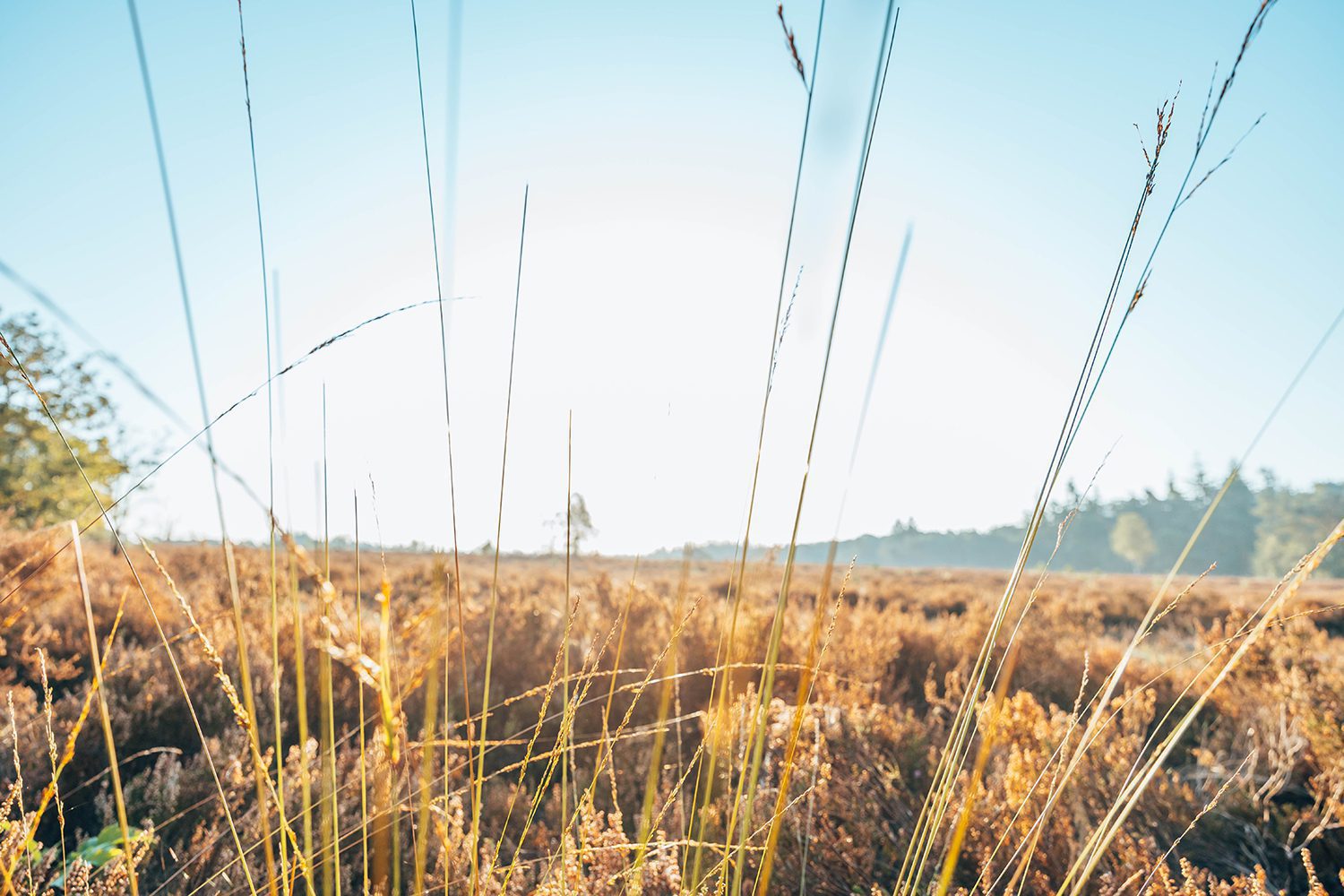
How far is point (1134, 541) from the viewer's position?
259 ft

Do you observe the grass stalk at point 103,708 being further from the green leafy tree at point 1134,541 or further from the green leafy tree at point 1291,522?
the green leafy tree at point 1134,541

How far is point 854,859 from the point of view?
224 cm

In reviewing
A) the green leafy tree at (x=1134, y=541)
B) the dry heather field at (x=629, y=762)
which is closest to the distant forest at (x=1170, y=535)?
the green leafy tree at (x=1134, y=541)

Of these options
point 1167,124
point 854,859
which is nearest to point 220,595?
point 854,859

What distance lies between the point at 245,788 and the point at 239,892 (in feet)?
3.35

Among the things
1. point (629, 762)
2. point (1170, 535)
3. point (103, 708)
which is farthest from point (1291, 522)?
point (103, 708)

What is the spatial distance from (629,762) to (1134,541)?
93.9 metres

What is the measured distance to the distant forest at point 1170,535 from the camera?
73.3 m

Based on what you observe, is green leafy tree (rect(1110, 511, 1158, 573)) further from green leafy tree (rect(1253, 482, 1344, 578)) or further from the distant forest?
green leafy tree (rect(1253, 482, 1344, 578))

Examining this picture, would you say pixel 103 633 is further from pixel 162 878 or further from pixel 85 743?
Answer: pixel 162 878

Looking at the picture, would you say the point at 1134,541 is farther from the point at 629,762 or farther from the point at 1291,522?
the point at 629,762

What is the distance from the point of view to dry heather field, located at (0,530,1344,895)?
0.99 m

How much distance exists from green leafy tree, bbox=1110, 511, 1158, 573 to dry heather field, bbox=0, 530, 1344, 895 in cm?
8891

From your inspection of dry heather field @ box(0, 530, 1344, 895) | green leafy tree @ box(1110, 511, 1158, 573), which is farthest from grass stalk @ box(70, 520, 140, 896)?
green leafy tree @ box(1110, 511, 1158, 573)
